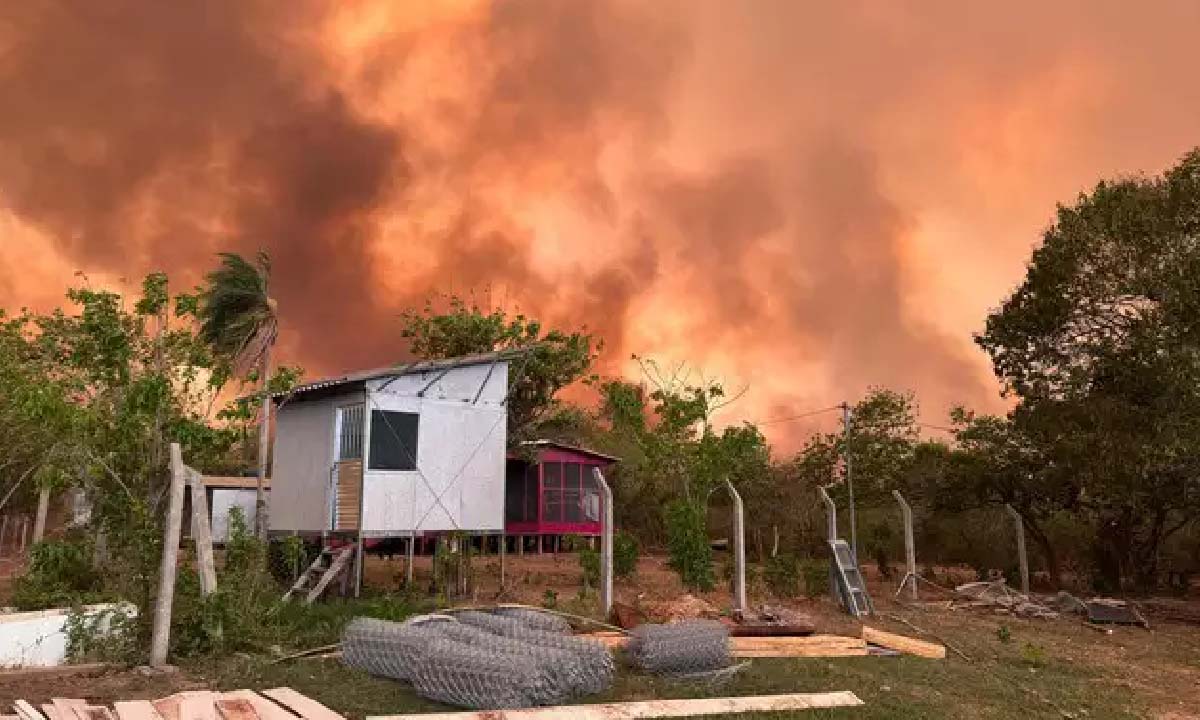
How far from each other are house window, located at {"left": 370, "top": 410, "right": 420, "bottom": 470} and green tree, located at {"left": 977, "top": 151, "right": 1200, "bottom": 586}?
576 inches

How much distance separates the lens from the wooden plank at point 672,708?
8.08m

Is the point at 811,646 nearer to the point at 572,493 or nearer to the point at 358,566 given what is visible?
the point at 358,566

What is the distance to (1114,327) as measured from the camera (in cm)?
2008

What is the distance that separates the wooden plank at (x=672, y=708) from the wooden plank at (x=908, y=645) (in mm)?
3851

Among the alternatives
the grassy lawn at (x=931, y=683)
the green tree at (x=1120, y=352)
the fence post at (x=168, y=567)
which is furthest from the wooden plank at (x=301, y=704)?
the green tree at (x=1120, y=352)

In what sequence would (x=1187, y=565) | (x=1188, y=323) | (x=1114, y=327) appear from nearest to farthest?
(x=1188, y=323) → (x=1114, y=327) → (x=1187, y=565)

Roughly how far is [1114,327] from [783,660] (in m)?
13.6

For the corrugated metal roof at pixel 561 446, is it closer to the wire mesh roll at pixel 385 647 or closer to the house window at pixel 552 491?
the house window at pixel 552 491

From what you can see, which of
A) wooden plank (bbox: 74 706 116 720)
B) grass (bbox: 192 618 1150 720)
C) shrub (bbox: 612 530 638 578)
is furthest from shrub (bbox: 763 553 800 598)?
wooden plank (bbox: 74 706 116 720)

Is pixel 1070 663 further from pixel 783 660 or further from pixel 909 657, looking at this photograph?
pixel 783 660

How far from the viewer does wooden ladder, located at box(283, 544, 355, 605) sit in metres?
16.9

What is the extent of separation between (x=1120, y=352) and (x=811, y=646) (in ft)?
40.5

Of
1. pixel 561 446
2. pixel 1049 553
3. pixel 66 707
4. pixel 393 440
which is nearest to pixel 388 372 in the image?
pixel 393 440

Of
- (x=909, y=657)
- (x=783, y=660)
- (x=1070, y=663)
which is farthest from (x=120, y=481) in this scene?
(x=1070, y=663)
